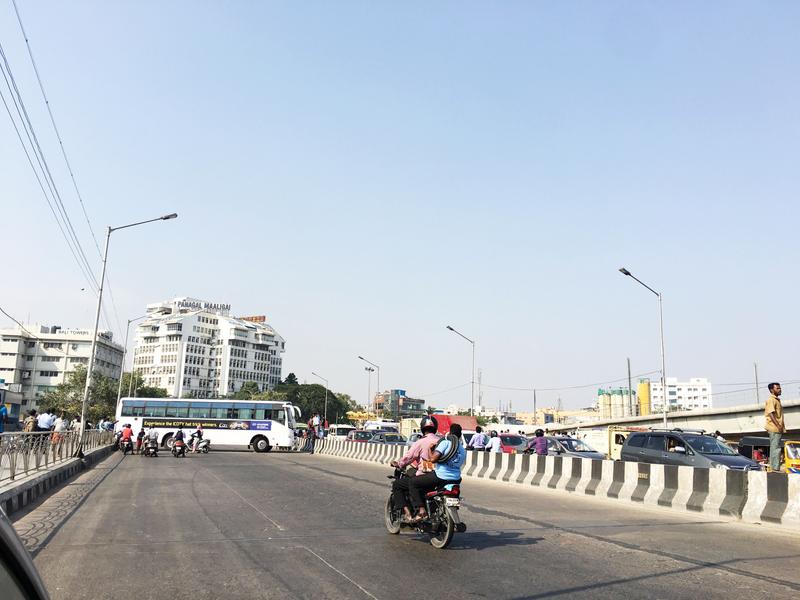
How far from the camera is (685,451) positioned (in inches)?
620

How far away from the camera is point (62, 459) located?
67.9 feet

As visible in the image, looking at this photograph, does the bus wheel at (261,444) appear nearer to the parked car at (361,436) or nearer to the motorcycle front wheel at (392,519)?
the parked car at (361,436)

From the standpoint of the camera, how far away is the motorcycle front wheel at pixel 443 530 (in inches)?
322

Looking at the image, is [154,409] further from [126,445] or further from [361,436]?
[361,436]

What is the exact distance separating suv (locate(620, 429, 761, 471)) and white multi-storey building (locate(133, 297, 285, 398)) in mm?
152453

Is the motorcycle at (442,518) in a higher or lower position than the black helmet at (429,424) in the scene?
lower

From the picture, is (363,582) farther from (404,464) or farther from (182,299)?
(182,299)

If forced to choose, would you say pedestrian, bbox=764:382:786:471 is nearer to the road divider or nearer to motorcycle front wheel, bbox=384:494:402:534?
the road divider

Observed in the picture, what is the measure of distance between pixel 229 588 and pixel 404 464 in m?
3.32

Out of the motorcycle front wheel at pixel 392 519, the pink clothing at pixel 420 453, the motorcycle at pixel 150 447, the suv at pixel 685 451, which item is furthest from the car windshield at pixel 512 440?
the pink clothing at pixel 420 453

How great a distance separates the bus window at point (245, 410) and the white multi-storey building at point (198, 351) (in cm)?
12063

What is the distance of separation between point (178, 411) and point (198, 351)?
126 m

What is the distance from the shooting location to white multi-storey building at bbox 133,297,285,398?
162750 millimetres

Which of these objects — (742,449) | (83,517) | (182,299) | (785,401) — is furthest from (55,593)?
(182,299)
